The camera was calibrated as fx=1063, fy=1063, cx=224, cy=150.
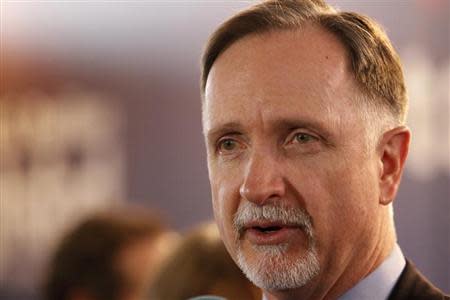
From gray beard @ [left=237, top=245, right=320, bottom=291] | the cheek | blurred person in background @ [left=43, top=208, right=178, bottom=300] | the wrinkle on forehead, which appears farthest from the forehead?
blurred person in background @ [left=43, top=208, right=178, bottom=300]

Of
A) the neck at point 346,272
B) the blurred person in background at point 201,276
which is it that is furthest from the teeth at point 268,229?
the blurred person in background at point 201,276

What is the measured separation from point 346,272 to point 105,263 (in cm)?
217

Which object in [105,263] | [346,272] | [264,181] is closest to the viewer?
[264,181]

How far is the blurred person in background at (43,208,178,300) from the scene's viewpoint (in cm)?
397

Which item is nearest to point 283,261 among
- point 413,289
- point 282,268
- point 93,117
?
point 282,268

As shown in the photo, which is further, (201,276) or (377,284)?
(201,276)

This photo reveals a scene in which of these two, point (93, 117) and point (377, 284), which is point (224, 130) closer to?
point (377, 284)

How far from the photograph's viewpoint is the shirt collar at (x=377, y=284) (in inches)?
75.5

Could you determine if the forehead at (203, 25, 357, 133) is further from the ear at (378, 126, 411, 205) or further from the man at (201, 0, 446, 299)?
the ear at (378, 126, 411, 205)

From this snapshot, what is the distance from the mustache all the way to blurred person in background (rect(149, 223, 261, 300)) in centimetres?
136

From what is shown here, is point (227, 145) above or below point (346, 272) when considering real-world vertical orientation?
above

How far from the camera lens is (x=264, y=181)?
183cm

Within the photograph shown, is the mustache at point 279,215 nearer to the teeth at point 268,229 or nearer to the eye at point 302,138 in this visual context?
the teeth at point 268,229

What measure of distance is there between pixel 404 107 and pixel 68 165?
4.28m
